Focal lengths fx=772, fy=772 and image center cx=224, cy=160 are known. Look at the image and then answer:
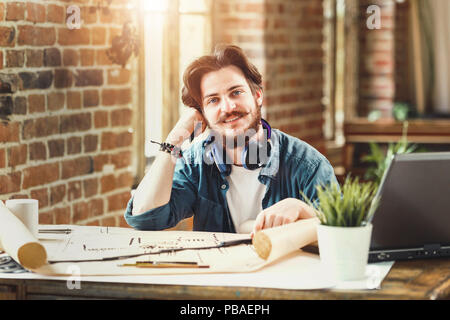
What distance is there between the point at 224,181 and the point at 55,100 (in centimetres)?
75

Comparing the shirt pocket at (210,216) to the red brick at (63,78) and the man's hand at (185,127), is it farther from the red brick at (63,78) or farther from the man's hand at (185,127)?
the red brick at (63,78)

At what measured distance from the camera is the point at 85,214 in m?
2.78

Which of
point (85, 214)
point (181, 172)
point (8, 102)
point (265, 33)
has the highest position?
point (265, 33)

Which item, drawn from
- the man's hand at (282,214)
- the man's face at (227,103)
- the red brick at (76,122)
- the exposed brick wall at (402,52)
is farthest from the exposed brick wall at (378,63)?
the man's hand at (282,214)

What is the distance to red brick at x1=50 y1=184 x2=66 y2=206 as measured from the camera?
2576mm

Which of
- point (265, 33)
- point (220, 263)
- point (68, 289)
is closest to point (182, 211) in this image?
point (220, 263)

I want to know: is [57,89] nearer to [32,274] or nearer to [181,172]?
[181,172]

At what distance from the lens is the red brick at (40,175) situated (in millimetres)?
2430

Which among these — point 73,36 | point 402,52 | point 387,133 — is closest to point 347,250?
point 73,36

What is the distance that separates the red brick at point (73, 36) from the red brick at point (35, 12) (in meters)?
0.11

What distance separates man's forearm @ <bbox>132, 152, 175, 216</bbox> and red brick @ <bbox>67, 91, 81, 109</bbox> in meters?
0.73

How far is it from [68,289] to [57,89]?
4.05ft

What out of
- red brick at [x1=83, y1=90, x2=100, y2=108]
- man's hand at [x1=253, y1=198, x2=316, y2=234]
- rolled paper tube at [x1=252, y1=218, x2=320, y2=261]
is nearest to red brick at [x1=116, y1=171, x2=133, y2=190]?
red brick at [x1=83, y1=90, x2=100, y2=108]

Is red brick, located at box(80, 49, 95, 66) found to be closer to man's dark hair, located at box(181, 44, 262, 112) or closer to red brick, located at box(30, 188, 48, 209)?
red brick, located at box(30, 188, 48, 209)
